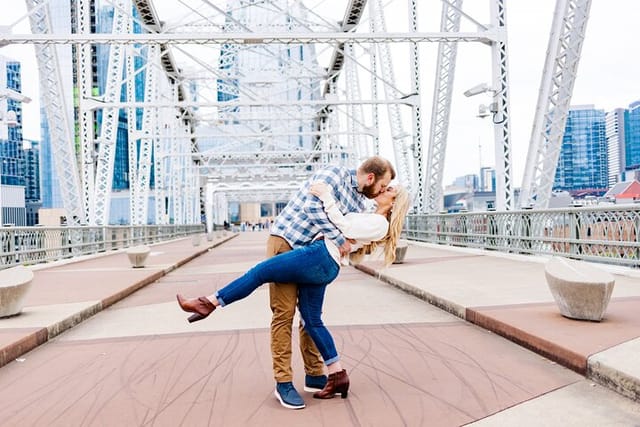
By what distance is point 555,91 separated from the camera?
45.8 ft

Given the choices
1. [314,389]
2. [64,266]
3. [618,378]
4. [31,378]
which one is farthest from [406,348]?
[64,266]

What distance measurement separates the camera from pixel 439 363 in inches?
207

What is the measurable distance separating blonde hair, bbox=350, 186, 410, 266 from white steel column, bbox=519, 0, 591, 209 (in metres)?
10.7

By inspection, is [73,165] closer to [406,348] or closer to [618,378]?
[406,348]

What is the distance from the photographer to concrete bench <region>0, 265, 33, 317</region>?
23.8 feet

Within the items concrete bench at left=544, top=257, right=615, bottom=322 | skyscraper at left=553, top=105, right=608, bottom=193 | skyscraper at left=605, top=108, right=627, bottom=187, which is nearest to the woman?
concrete bench at left=544, top=257, right=615, bottom=322

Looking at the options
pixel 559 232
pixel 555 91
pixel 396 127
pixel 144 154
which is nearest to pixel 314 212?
pixel 559 232

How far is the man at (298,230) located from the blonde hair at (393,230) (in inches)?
5.1

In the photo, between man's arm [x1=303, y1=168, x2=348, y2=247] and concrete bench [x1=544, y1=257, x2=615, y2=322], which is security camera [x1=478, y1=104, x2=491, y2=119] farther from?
man's arm [x1=303, y1=168, x2=348, y2=247]

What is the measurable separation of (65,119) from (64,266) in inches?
217

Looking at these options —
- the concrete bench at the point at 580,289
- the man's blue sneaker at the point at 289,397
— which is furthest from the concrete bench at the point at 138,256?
the man's blue sneaker at the point at 289,397

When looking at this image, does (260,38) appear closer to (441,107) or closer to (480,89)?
(480,89)

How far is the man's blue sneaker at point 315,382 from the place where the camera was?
14.4 feet

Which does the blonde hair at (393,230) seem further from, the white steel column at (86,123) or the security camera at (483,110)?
the white steel column at (86,123)
